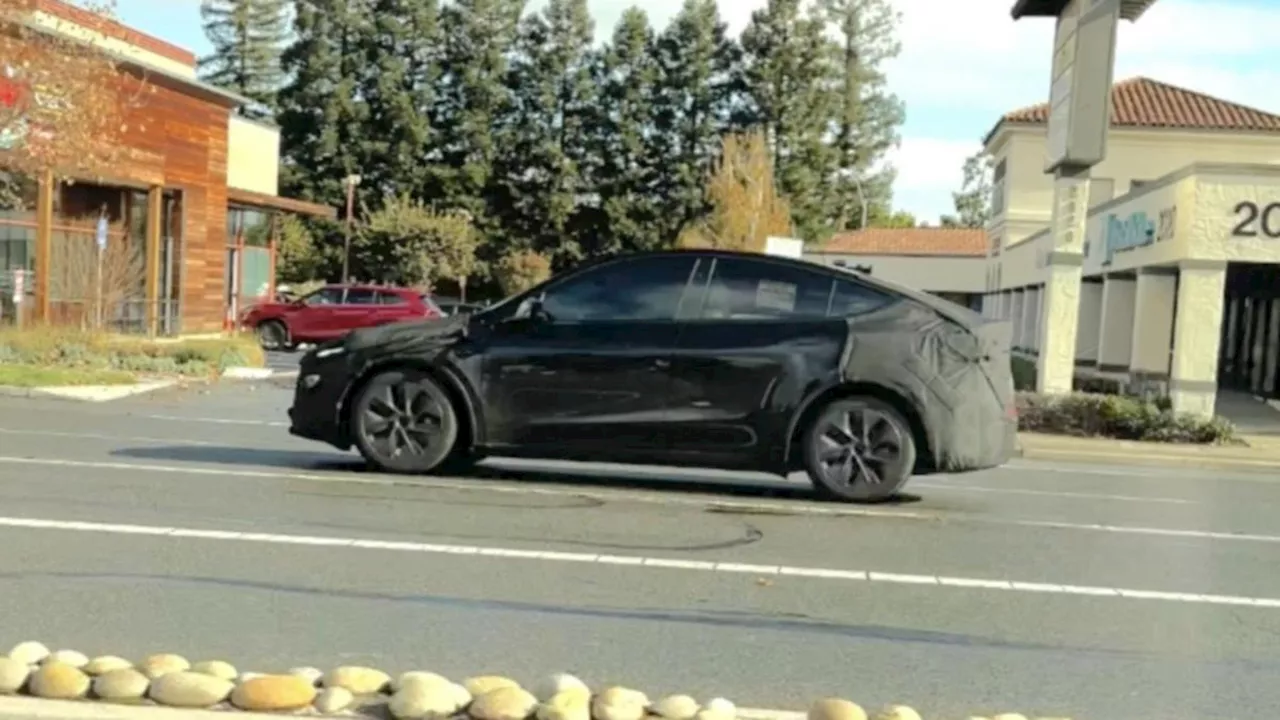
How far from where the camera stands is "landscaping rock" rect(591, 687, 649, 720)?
480cm

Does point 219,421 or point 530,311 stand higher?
point 530,311

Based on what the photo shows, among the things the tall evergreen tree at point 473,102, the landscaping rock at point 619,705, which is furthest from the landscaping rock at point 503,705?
the tall evergreen tree at point 473,102

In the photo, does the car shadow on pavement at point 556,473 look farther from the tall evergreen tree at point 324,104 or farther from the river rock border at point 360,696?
the tall evergreen tree at point 324,104

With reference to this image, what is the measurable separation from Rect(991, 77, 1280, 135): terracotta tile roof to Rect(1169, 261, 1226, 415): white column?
22.0 m

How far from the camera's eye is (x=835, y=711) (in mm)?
4836

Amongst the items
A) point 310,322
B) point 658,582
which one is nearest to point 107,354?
point 310,322

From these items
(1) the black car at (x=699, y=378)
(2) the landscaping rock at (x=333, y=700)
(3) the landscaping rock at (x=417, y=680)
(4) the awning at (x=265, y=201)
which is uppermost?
(4) the awning at (x=265, y=201)

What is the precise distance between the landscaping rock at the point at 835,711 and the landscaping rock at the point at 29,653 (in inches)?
108

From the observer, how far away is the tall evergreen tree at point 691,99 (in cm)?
6694

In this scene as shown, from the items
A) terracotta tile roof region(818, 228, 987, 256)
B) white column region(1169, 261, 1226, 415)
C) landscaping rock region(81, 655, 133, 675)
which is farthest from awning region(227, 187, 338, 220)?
landscaping rock region(81, 655, 133, 675)

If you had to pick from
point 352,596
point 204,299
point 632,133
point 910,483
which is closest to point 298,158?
point 632,133

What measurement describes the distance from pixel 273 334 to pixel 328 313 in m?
1.50

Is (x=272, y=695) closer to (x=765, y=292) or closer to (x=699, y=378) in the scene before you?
(x=699, y=378)

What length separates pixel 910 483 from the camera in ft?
38.9
